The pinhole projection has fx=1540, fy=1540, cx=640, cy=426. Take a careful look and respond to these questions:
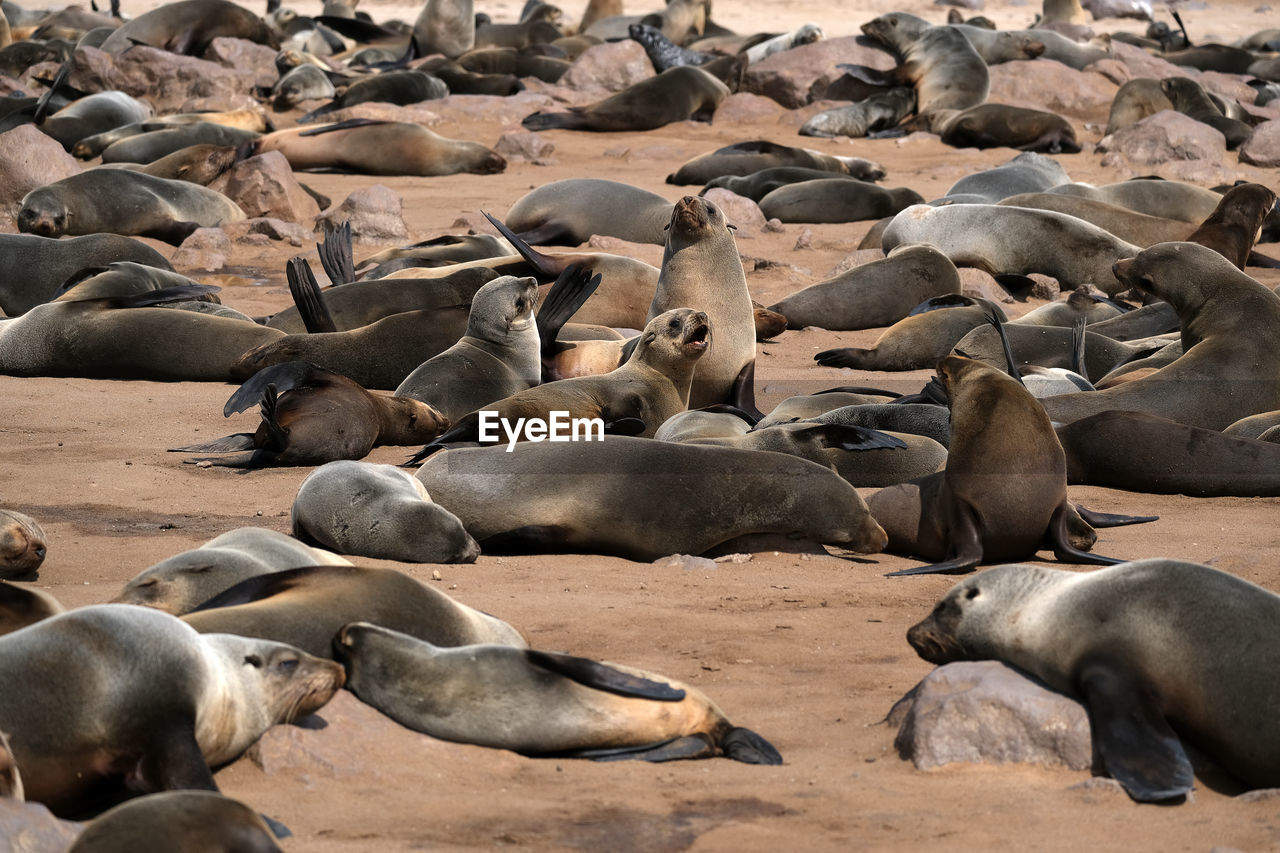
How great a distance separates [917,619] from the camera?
13.4 ft

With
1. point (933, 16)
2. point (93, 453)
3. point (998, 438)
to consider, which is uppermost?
point (998, 438)

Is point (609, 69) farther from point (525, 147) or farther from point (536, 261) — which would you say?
point (536, 261)

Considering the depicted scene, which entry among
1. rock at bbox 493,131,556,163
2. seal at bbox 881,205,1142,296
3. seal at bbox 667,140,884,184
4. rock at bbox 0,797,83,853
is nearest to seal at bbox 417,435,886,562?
rock at bbox 0,797,83,853

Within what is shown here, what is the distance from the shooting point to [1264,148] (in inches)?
553

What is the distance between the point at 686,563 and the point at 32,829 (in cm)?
259

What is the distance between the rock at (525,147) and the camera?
44.8 ft

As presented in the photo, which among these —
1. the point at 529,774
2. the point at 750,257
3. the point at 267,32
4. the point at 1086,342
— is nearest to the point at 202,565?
the point at 529,774

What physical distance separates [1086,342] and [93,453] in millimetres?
4643

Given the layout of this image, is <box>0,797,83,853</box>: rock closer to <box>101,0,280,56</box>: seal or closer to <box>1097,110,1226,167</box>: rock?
<box>1097,110,1226,167</box>: rock

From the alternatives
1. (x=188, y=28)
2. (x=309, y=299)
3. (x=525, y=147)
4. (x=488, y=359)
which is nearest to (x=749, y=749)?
(x=488, y=359)

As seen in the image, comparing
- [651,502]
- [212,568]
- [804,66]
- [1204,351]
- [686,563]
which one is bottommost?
[804,66]

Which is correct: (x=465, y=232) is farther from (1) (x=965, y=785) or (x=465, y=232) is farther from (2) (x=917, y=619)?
(1) (x=965, y=785)

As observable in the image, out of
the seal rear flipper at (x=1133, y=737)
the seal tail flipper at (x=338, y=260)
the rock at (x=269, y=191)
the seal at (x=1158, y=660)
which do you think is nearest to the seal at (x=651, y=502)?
the seal at (x=1158, y=660)

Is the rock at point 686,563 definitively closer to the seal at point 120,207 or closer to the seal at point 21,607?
the seal at point 21,607
